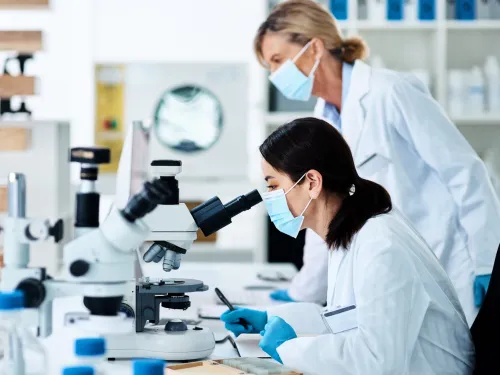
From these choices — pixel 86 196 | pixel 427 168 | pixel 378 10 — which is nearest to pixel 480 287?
pixel 427 168

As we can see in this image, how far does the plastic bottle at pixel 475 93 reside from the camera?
4.41 meters

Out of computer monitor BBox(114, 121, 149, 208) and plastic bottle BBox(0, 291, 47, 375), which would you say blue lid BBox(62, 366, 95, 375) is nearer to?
plastic bottle BBox(0, 291, 47, 375)

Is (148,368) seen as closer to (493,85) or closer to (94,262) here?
(94,262)

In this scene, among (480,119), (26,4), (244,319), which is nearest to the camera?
(244,319)

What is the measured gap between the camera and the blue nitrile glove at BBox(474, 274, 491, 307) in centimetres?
235

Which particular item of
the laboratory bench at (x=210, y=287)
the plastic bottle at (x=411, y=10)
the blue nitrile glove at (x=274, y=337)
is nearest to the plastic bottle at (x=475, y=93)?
the plastic bottle at (x=411, y=10)

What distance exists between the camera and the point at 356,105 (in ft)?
8.41

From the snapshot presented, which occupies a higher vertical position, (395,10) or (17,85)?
(395,10)

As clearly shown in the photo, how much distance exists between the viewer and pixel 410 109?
2.44m

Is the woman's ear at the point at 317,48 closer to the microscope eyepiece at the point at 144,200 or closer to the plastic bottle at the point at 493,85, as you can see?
the microscope eyepiece at the point at 144,200

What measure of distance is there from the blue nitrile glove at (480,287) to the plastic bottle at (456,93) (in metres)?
2.20

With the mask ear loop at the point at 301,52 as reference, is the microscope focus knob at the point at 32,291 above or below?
below

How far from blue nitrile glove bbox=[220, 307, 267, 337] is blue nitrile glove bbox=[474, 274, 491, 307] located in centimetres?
80

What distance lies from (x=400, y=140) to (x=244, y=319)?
0.95m
